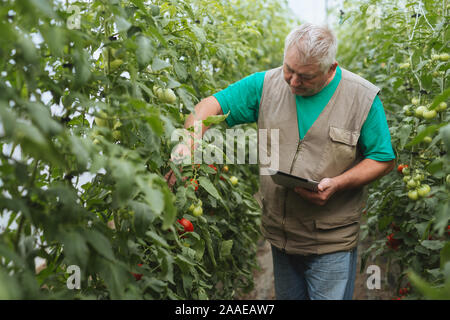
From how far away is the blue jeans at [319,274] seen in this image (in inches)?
68.8

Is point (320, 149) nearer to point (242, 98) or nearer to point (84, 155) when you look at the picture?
point (242, 98)

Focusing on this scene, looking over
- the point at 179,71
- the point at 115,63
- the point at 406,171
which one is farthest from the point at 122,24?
the point at 406,171

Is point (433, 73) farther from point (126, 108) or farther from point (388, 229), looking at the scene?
point (126, 108)

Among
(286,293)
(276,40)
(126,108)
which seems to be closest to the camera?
(126,108)

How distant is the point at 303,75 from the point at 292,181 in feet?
1.31

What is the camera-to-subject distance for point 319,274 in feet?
5.82

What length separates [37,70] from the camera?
2.53ft

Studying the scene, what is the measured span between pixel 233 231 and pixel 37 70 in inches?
59.6

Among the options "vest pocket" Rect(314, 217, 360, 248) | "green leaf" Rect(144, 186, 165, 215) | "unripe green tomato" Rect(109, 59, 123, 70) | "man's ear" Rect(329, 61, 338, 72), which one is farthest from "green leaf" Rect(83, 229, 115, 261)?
"man's ear" Rect(329, 61, 338, 72)

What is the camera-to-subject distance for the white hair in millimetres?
1521

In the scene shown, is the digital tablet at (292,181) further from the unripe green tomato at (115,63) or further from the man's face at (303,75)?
the unripe green tomato at (115,63)

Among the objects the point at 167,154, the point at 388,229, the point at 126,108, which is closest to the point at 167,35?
the point at 167,154

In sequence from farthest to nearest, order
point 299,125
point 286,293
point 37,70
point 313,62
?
point 286,293
point 299,125
point 313,62
point 37,70
